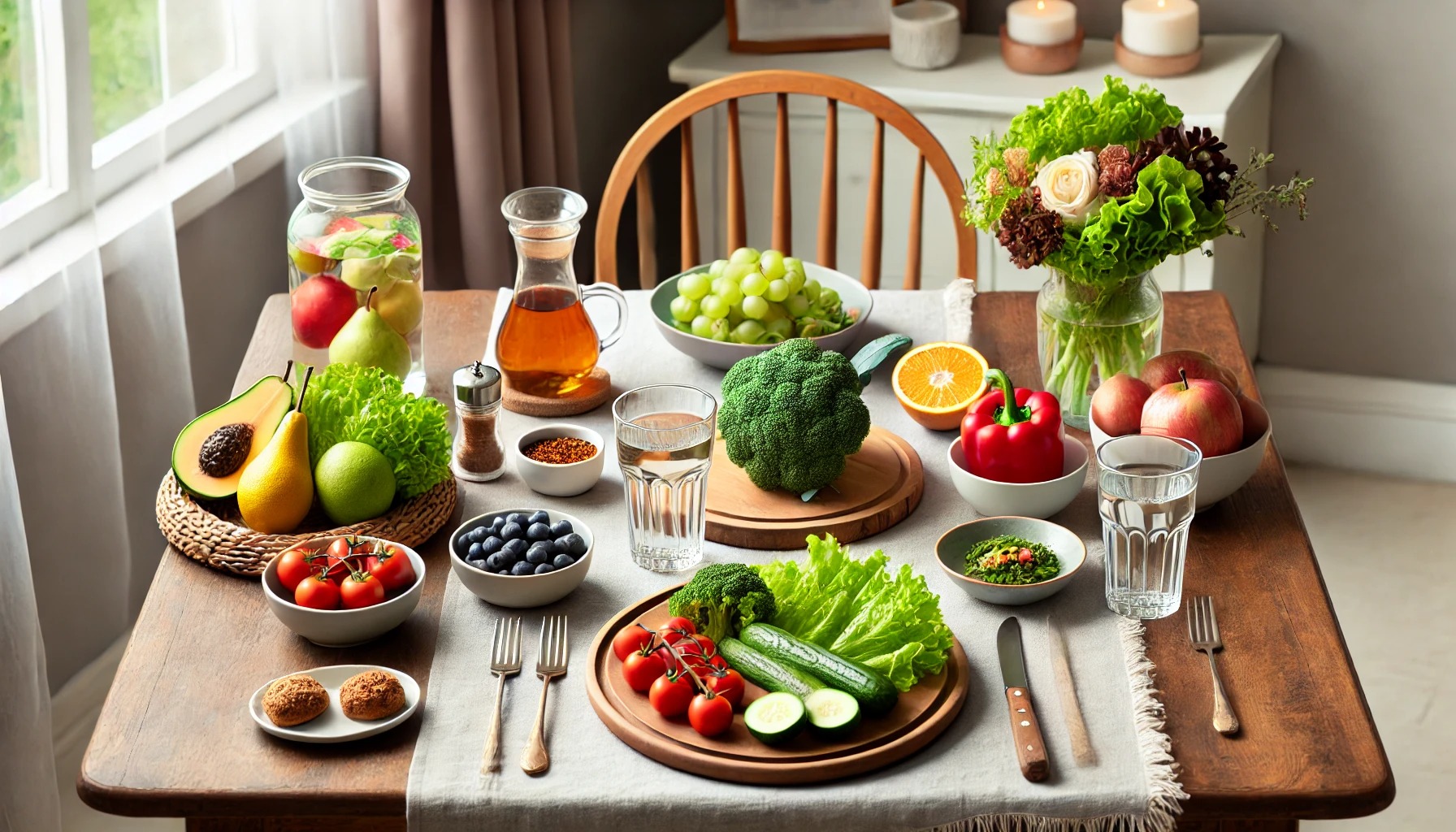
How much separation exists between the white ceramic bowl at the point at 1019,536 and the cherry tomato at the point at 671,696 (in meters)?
0.29

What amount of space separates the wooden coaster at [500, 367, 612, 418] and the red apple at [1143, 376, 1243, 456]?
62 centimetres

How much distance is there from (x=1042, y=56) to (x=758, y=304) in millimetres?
1362

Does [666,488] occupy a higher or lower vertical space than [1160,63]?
lower

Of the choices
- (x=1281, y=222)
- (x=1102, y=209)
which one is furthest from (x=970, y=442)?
(x=1281, y=222)

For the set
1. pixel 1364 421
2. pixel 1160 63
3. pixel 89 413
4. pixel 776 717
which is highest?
pixel 1160 63

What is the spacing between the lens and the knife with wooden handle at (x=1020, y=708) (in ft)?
3.60

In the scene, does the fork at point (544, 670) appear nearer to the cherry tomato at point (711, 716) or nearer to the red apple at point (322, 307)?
the cherry tomato at point (711, 716)

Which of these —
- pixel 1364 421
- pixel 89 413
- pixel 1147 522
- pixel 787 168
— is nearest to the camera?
pixel 1147 522

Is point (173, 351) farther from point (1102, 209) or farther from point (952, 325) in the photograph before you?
point (1102, 209)

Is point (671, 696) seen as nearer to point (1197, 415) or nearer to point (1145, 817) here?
point (1145, 817)

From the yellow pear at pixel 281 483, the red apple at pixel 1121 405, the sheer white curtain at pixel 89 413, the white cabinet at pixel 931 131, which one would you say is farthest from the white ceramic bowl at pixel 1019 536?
the white cabinet at pixel 931 131

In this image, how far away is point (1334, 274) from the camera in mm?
3186

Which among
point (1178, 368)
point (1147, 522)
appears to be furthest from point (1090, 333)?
point (1147, 522)

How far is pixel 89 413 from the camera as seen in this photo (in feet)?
6.75
